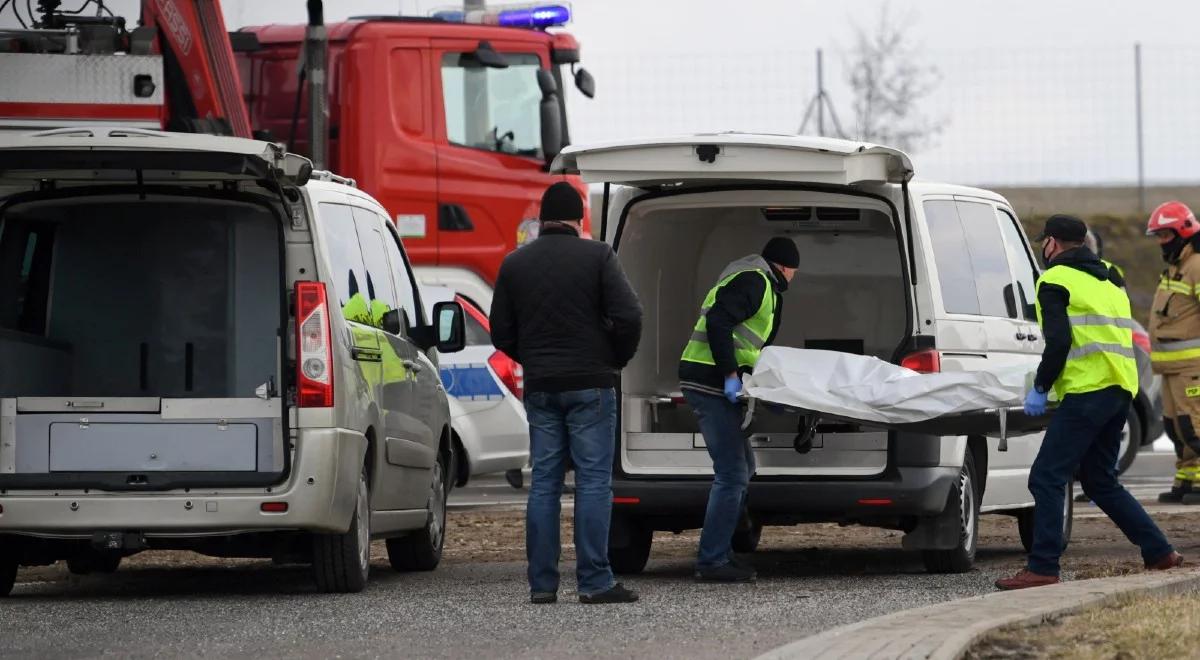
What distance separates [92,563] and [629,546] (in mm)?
2670

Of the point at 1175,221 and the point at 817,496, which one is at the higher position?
the point at 1175,221

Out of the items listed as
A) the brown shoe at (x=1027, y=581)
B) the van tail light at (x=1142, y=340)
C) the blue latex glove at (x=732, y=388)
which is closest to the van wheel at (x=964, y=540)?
the brown shoe at (x=1027, y=581)

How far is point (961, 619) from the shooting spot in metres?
7.98

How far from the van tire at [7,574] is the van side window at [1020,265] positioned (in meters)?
5.06

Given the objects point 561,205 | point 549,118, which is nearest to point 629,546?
point 561,205

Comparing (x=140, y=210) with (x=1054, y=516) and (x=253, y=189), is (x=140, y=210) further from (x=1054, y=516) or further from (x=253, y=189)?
(x=1054, y=516)

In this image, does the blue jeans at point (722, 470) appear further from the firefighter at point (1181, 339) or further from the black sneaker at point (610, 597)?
the firefighter at point (1181, 339)

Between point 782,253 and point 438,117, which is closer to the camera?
point 782,253

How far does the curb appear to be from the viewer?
717 centimetres

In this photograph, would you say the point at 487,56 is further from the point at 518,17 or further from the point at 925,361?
the point at 925,361

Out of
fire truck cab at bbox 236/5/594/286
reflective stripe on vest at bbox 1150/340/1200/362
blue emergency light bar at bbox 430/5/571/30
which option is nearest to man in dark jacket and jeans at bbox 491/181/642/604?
reflective stripe on vest at bbox 1150/340/1200/362

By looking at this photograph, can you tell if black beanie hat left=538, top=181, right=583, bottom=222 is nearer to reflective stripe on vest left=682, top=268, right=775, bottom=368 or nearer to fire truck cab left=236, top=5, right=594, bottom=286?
reflective stripe on vest left=682, top=268, right=775, bottom=368

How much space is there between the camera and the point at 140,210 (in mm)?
10672

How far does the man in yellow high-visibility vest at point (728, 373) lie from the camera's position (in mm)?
10367
